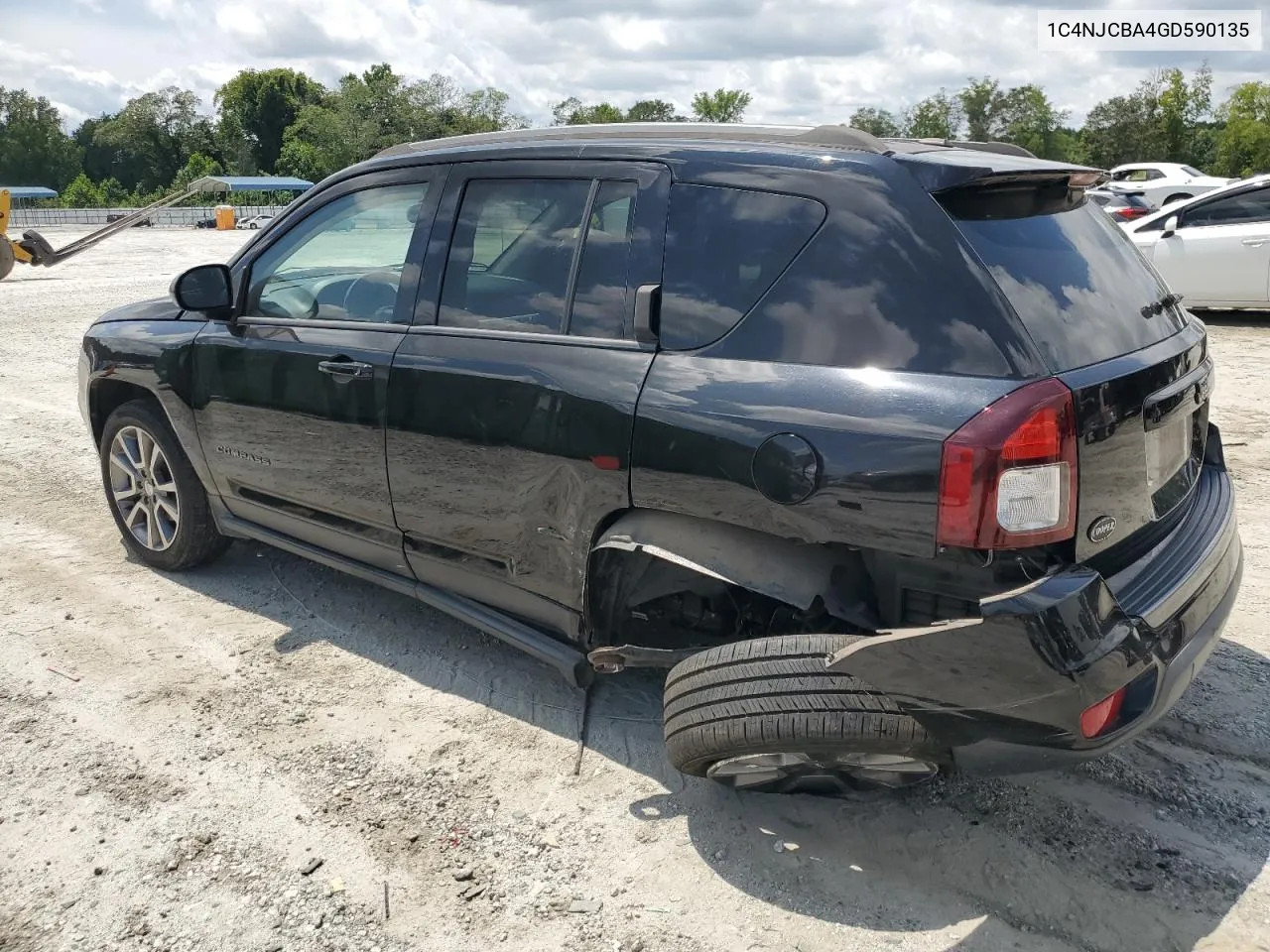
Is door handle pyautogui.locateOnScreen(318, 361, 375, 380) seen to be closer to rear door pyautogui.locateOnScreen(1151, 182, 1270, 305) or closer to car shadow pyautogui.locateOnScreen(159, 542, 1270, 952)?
car shadow pyautogui.locateOnScreen(159, 542, 1270, 952)

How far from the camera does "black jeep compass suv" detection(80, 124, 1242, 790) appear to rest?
8.09 ft

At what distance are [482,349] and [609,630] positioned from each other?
3.30 ft

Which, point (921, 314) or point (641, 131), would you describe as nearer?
point (921, 314)

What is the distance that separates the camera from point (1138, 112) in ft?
179

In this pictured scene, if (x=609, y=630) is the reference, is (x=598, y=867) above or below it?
below

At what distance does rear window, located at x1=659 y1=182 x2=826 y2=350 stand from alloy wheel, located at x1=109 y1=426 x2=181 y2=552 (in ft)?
9.43

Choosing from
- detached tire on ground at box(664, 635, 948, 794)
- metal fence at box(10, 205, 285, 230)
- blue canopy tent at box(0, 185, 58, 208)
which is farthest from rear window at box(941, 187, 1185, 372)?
blue canopy tent at box(0, 185, 58, 208)

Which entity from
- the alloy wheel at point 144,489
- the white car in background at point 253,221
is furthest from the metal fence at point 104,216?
the alloy wheel at point 144,489

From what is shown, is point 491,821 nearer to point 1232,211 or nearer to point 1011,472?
point 1011,472

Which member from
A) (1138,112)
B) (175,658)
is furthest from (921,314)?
(1138,112)

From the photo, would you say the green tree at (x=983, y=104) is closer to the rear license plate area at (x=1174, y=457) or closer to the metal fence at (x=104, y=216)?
the metal fence at (x=104, y=216)

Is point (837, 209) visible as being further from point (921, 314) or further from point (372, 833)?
point (372, 833)

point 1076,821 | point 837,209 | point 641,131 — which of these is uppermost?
point 641,131

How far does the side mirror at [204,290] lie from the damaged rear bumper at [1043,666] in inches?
118
